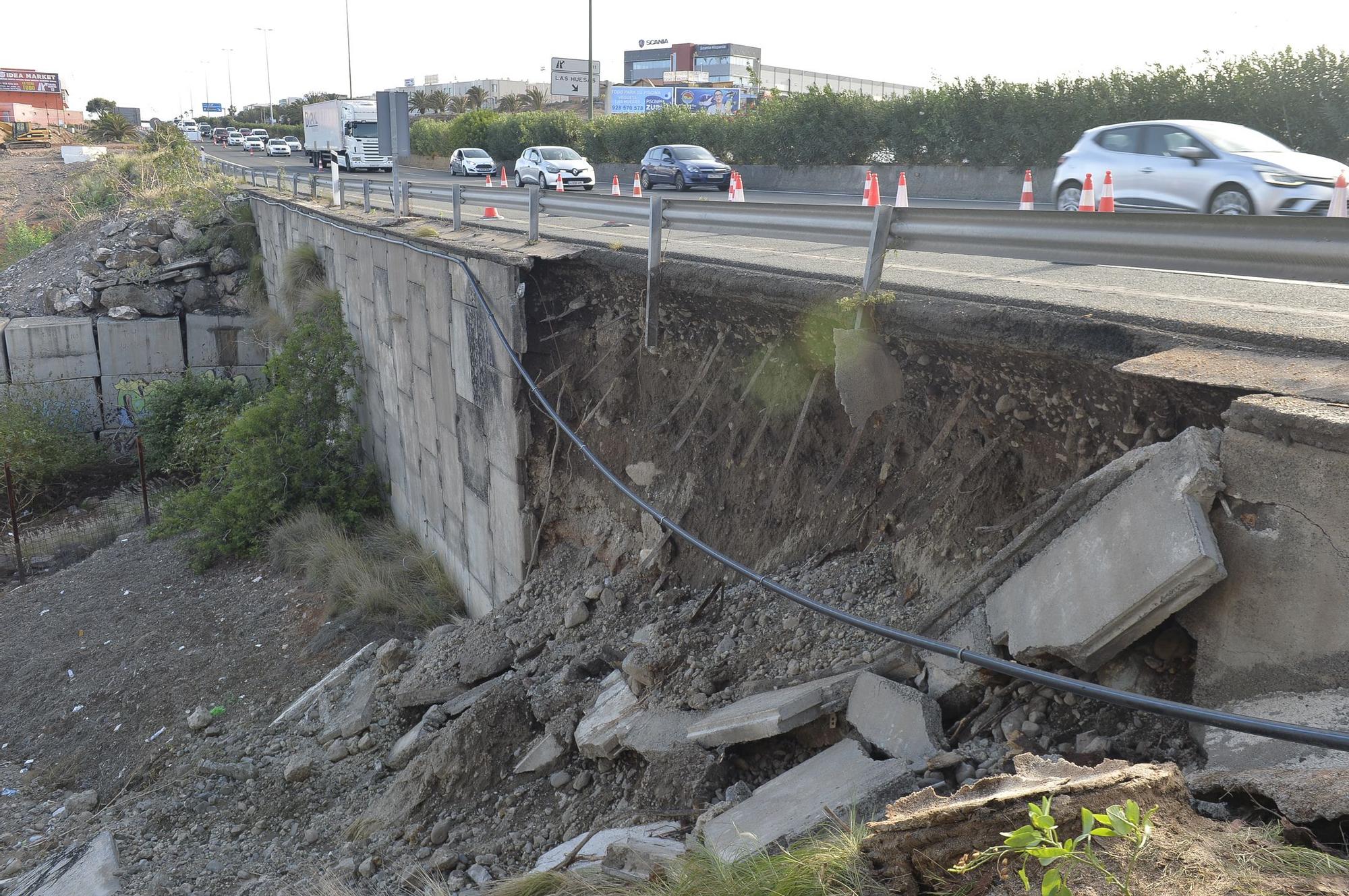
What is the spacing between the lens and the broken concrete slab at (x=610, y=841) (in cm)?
442

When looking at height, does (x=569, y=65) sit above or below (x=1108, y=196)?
above

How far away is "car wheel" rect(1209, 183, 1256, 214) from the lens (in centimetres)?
1148

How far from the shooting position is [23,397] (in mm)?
22469

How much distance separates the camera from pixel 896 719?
415 cm

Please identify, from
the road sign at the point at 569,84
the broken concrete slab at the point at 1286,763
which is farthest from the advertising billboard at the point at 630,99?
the broken concrete slab at the point at 1286,763

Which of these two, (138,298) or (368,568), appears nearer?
(368,568)

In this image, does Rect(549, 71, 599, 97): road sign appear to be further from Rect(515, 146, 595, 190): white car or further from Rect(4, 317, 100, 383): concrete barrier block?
Rect(4, 317, 100, 383): concrete barrier block

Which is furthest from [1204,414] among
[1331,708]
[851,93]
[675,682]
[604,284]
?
[851,93]

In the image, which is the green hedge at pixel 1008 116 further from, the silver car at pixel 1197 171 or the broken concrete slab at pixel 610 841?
the broken concrete slab at pixel 610 841

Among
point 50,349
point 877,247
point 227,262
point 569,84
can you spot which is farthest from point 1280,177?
point 569,84

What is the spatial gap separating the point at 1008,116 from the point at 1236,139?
16299 millimetres

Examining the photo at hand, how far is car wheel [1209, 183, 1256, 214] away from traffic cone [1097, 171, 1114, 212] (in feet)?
3.54

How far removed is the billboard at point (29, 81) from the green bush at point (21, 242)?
62.3 metres

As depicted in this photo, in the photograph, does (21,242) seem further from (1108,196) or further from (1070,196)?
(1108,196)
